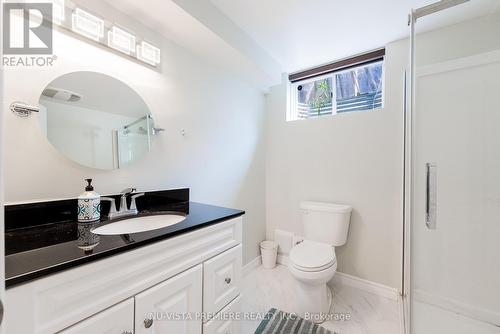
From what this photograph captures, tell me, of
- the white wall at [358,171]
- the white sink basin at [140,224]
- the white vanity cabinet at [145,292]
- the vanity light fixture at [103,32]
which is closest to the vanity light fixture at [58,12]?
the vanity light fixture at [103,32]

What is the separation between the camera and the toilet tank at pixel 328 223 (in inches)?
72.5

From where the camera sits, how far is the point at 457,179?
1.50m

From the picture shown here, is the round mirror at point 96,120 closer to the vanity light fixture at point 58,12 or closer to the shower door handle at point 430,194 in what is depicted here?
the vanity light fixture at point 58,12

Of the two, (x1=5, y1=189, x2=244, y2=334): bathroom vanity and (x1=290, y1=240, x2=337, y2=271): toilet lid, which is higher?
(x1=5, y1=189, x2=244, y2=334): bathroom vanity

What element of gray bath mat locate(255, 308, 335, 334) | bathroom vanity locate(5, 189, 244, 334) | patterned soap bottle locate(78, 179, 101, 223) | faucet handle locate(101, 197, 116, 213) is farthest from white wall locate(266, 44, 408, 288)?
patterned soap bottle locate(78, 179, 101, 223)

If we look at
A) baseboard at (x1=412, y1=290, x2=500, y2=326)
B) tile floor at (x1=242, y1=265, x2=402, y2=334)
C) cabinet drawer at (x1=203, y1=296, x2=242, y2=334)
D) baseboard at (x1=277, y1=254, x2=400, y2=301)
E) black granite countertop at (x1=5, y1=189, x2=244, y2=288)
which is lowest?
tile floor at (x1=242, y1=265, x2=402, y2=334)

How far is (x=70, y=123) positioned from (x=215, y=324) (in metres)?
1.27

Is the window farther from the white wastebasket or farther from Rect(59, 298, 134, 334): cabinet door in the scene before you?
Rect(59, 298, 134, 334): cabinet door

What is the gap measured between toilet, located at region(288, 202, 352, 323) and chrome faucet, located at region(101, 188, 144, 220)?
118 centimetres

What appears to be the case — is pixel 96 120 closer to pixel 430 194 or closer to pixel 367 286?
pixel 430 194

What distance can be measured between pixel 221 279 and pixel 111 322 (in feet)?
1.69

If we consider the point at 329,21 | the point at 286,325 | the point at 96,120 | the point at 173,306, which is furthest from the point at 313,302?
the point at 329,21

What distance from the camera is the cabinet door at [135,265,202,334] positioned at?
2.52ft

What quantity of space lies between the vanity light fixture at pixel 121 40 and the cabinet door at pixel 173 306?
50.6 inches
